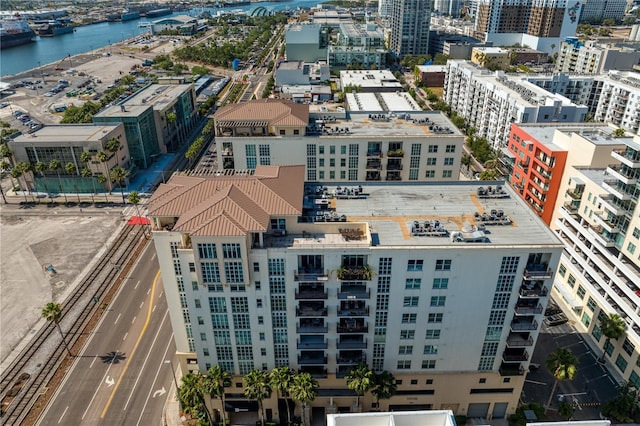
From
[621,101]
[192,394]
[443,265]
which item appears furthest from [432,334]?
[621,101]

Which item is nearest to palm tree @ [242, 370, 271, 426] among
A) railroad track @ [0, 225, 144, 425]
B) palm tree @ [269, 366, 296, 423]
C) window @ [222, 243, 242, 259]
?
palm tree @ [269, 366, 296, 423]

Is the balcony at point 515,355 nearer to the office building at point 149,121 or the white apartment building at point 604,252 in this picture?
the white apartment building at point 604,252

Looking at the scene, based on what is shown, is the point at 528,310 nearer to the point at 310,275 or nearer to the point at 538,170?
the point at 310,275

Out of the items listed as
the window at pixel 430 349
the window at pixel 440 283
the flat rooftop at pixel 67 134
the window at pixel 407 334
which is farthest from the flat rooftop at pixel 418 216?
the flat rooftop at pixel 67 134

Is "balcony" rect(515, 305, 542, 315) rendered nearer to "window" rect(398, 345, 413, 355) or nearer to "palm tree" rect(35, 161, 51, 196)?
"window" rect(398, 345, 413, 355)

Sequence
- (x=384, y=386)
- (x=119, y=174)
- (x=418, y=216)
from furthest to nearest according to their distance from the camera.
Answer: (x=119, y=174) < (x=418, y=216) < (x=384, y=386)
